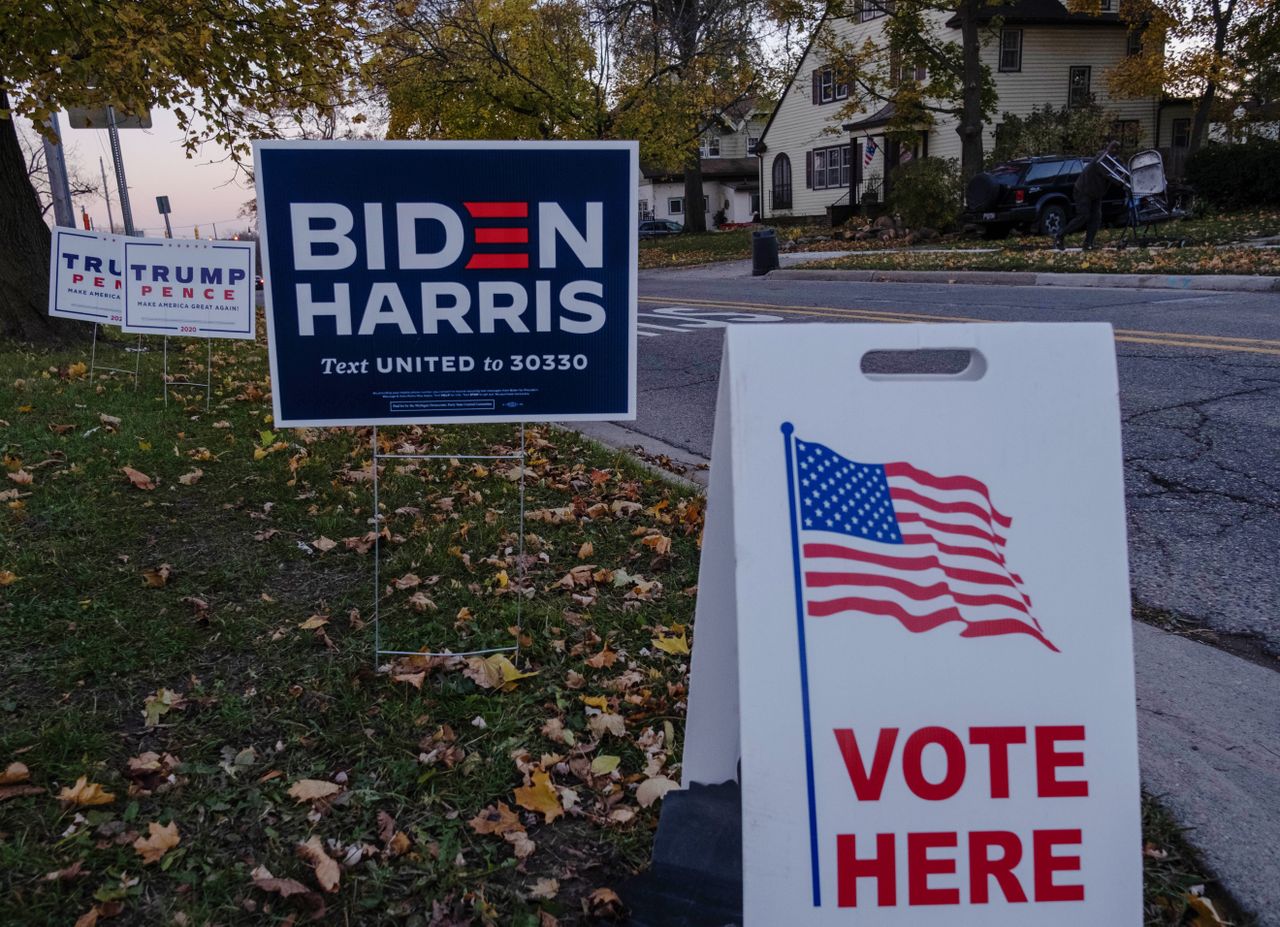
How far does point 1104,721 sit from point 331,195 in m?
2.36

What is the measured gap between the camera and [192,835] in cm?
247

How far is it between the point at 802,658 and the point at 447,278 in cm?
172

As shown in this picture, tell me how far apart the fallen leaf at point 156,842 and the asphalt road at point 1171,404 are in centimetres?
333

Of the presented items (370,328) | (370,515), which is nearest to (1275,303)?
(370,515)

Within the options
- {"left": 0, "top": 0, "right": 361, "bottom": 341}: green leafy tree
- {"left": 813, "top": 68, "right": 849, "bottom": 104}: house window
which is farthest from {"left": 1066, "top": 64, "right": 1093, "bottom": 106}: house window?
{"left": 0, "top": 0, "right": 361, "bottom": 341}: green leafy tree

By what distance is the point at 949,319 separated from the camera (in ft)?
33.6

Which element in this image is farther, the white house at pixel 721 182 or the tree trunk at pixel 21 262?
the white house at pixel 721 182

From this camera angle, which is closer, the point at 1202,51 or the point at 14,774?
the point at 14,774

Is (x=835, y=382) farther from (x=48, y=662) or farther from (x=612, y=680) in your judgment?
(x=48, y=662)

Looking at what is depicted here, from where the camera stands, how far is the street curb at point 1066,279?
489 inches

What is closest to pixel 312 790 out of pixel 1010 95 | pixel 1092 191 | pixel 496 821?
pixel 496 821

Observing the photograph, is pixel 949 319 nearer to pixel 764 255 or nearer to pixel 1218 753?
pixel 1218 753

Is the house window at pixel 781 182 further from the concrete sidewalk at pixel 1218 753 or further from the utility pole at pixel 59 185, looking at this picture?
the concrete sidewalk at pixel 1218 753

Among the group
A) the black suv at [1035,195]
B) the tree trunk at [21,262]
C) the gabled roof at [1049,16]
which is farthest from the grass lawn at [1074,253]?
the tree trunk at [21,262]
